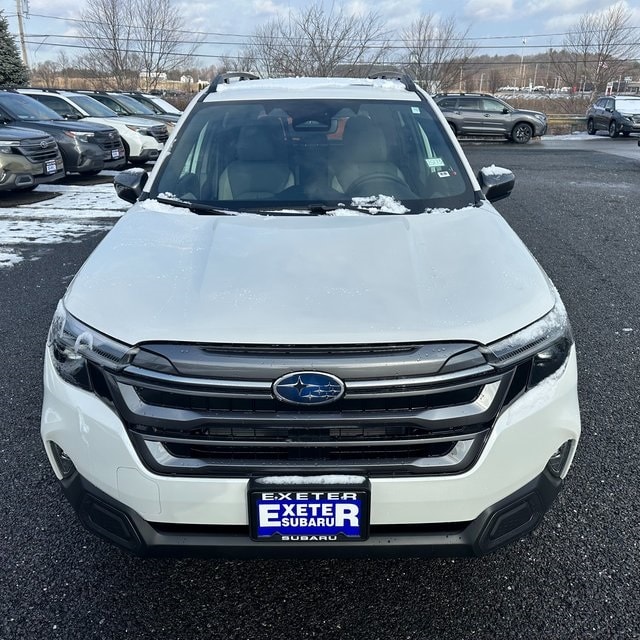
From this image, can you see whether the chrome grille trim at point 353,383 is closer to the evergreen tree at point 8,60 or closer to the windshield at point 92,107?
the windshield at point 92,107

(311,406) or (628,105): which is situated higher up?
(311,406)

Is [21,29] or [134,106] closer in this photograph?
[134,106]

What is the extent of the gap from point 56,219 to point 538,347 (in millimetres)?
8052

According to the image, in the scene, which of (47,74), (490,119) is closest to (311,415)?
(490,119)

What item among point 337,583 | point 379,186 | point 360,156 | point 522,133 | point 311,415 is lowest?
point 522,133

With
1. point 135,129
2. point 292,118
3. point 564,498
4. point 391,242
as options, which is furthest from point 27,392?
point 135,129

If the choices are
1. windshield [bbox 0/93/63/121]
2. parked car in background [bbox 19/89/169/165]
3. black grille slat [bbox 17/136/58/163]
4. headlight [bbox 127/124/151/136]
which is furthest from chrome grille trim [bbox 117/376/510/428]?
headlight [bbox 127/124/151/136]

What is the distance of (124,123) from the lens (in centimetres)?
1350

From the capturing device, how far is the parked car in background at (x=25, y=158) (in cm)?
892

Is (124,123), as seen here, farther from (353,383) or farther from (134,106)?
(353,383)

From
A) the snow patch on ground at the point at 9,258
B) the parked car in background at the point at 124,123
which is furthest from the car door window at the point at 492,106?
the snow patch on ground at the point at 9,258

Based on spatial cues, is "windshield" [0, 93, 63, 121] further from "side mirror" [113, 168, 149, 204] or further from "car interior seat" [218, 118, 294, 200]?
"car interior seat" [218, 118, 294, 200]

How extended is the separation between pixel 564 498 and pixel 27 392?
2942 mm

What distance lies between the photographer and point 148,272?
215 centimetres
